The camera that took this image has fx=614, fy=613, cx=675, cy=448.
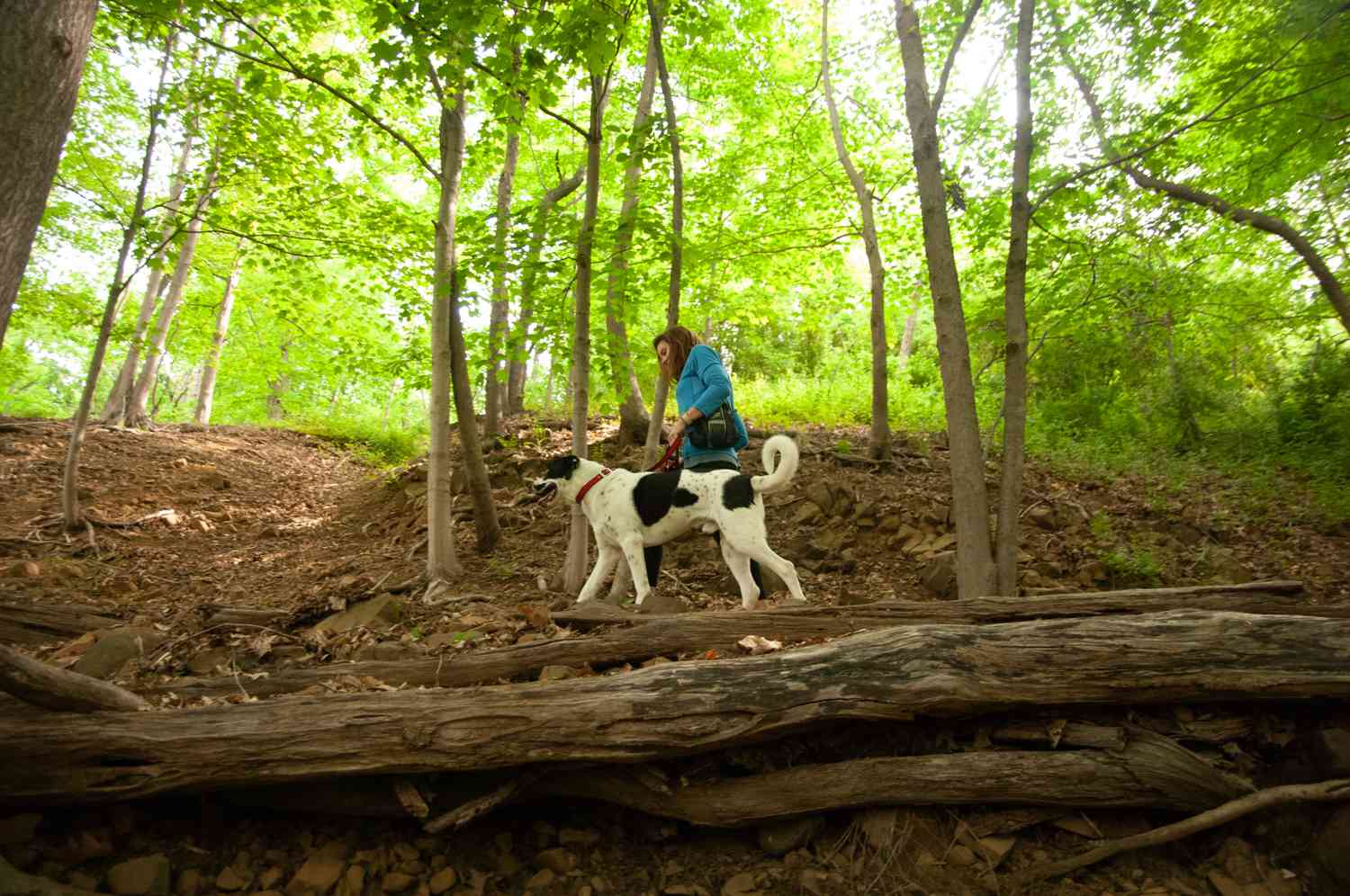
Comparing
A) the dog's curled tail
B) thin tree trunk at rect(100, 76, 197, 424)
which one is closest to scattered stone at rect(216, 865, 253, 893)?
the dog's curled tail

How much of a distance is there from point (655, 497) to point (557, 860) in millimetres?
2533

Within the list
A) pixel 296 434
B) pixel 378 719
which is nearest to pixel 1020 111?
pixel 378 719

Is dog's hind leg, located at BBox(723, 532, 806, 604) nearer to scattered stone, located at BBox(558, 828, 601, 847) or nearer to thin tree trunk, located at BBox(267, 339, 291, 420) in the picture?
scattered stone, located at BBox(558, 828, 601, 847)

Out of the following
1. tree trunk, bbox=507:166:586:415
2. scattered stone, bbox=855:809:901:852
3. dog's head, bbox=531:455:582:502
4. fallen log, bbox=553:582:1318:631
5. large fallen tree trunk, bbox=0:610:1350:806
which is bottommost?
scattered stone, bbox=855:809:901:852

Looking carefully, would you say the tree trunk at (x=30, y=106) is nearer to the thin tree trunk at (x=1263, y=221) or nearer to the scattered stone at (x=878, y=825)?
the scattered stone at (x=878, y=825)

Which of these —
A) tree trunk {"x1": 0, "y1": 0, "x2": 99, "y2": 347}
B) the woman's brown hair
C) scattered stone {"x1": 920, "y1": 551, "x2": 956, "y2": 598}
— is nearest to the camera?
tree trunk {"x1": 0, "y1": 0, "x2": 99, "y2": 347}

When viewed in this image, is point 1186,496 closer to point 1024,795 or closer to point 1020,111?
point 1020,111

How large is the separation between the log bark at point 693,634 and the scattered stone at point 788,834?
0.86 m

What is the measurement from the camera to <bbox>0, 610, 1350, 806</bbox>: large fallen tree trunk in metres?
2.54

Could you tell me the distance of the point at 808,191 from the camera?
9.02 metres

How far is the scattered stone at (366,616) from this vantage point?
15.2 feet

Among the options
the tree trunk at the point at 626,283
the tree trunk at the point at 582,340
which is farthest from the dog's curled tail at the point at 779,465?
the tree trunk at the point at 626,283

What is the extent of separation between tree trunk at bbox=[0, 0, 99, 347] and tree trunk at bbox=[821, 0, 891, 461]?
7.65 meters

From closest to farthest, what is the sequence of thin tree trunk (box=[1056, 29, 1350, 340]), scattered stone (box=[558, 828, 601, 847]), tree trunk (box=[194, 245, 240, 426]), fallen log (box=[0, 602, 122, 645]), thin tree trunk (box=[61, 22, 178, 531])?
scattered stone (box=[558, 828, 601, 847])
fallen log (box=[0, 602, 122, 645])
thin tree trunk (box=[1056, 29, 1350, 340])
thin tree trunk (box=[61, 22, 178, 531])
tree trunk (box=[194, 245, 240, 426])
